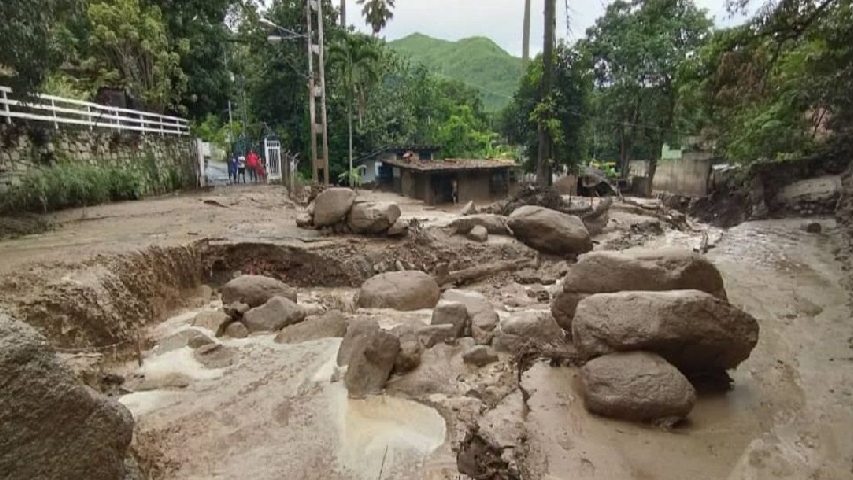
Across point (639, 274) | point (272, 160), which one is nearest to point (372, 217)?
point (639, 274)

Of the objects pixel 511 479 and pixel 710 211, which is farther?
pixel 710 211

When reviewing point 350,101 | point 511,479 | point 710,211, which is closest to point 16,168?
point 511,479

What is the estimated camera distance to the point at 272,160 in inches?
989

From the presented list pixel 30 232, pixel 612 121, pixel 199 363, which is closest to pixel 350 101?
pixel 612 121

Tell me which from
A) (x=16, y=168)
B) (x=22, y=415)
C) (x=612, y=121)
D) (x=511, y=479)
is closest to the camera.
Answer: (x=22, y=415)

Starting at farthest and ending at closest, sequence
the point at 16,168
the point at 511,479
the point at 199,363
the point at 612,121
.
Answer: the point at 612,121
the point at 16,168
the point at 199,363
the point at 511,479

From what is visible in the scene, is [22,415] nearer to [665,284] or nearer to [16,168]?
[665,284]

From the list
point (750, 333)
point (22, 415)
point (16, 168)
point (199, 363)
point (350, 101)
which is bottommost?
point (199, 363)

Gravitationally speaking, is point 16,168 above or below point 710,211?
above

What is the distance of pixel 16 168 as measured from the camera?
1154 centimetres

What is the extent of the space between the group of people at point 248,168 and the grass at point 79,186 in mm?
5938

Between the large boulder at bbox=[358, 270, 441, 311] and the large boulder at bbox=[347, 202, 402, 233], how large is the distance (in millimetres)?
2443

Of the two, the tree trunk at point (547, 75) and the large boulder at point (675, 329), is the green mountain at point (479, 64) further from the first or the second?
the large boulder at point (675, 329)

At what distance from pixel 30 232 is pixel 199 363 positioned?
531cm
